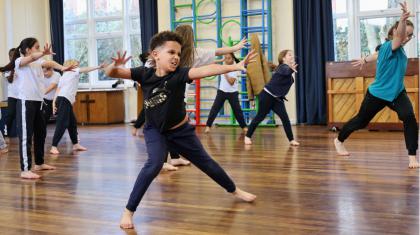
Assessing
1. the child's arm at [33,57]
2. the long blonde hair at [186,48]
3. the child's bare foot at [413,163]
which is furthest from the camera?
the child's bare foot at [413,163]

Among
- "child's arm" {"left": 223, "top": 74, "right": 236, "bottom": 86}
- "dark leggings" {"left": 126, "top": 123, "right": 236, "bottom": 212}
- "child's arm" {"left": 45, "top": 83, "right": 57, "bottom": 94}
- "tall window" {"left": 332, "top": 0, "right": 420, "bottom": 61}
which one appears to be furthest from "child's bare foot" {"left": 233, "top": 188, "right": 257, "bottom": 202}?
"tall window" {"left": 332, "top": 0, "right": 420, "bottom": 61}

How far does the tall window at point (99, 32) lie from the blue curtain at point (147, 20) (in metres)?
0.46

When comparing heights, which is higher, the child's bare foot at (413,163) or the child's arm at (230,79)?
the child's arm at (230,79)

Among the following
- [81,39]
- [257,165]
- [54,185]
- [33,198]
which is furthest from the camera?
[81,39]

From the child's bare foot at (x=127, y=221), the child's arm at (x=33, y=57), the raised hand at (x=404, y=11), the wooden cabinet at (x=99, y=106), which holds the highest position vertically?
the raised hand at (x=404, y=11)

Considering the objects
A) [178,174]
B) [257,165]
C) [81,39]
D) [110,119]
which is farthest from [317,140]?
[81,39]

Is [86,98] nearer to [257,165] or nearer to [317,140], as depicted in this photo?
Answer: [317,140]

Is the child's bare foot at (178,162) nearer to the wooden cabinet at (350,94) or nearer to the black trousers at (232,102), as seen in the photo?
the black trousers at (232,102)

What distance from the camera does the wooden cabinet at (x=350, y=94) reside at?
6.78 meters

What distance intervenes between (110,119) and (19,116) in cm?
565

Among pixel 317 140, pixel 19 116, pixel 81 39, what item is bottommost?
pixel 317 140

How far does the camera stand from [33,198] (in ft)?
11.0

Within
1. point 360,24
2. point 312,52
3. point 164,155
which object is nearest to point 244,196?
point 164,155

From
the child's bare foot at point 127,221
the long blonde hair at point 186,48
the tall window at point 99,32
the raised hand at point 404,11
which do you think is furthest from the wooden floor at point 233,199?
the tall window at point 99,32
